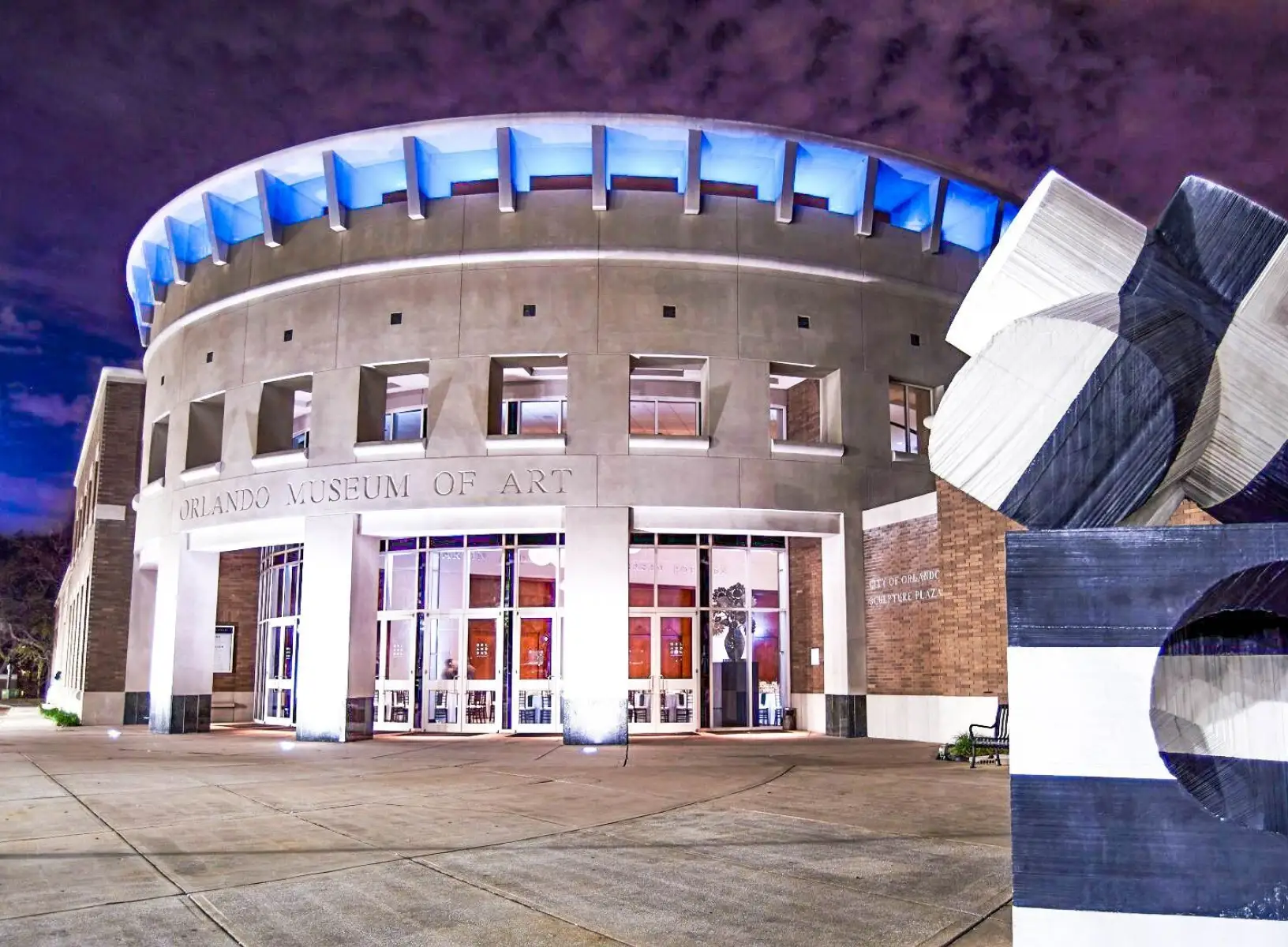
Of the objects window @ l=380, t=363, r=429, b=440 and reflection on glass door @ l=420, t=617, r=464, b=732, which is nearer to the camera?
reflection on glass door @ l=420, t=617, r=464, b=732

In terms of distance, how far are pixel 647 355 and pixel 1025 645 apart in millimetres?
17480

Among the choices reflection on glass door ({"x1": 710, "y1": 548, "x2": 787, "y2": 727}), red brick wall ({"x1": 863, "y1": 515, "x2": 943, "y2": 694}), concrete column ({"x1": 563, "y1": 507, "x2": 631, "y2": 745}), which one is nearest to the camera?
red brick wall ({"x1": 863, "y1": 515, "x2": 943, "y2": 694})

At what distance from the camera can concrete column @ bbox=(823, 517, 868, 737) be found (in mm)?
19453

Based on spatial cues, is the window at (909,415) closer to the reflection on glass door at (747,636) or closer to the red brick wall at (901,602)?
the red brick wall at (901,602)

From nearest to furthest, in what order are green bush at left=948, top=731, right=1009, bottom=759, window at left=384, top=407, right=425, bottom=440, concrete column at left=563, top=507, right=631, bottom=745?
green bush at left=948, top=731, right=1009, bottom=759
concrete column at left=563, top=507, right=631, bottom=745
window at left=384, top=407, right=425, bottom=440

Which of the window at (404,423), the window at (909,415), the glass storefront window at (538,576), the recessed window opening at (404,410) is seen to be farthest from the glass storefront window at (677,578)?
the window at (404,423)

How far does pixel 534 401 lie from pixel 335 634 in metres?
6.42

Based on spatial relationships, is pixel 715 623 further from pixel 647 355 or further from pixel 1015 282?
pixel 1015 282

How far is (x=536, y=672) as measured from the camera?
71.3ft

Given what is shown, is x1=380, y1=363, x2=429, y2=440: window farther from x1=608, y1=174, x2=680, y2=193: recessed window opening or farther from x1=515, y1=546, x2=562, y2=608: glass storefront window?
x1=608, y1=174, x2=680, y2=193: recessed window opening

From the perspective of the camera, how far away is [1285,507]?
2.26m

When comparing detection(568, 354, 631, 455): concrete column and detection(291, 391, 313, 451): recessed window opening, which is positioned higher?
detection(291, 391, 313, 451): recessed window opening

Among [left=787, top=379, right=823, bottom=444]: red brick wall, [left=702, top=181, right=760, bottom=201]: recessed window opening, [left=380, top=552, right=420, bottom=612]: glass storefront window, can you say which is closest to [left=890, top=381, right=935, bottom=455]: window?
[left=787, top=379, right=823, bottom=444]: red brick wall

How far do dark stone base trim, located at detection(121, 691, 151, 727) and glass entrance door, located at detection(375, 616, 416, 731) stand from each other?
743cm
